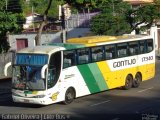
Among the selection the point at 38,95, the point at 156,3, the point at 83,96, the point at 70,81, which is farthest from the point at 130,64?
the point at 156,3

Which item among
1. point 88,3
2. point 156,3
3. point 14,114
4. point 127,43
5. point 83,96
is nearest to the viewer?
point 14,114

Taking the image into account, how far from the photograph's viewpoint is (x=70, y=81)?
72.9 feet

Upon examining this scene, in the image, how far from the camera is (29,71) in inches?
837

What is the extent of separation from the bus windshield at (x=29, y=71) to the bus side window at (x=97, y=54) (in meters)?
3.42

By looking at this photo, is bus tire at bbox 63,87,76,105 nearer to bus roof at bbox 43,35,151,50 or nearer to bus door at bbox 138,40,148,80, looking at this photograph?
bus roof at bbox 43,35,151,50

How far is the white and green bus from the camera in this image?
2105 centimetres

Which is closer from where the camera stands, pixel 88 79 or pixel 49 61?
pixel 49 61

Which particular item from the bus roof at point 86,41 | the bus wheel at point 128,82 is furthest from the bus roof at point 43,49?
the bus wheel at point 128,82

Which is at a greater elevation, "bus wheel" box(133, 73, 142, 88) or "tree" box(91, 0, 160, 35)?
"tree" box(91, 0, 160, 35)

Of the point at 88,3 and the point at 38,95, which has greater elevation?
Result: the point at 88,3

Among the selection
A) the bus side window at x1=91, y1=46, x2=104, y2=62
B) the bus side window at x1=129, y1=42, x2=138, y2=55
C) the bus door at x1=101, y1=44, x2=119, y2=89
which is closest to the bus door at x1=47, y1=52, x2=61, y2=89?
the bus side window at x1=91, y1=46, x2=104, y2=62

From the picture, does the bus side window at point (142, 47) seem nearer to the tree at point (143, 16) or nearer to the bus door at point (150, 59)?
the bus door at point (150, 59)

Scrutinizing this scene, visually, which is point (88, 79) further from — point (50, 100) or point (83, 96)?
point (50, 100)

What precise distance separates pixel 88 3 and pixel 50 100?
1134 centimetres
